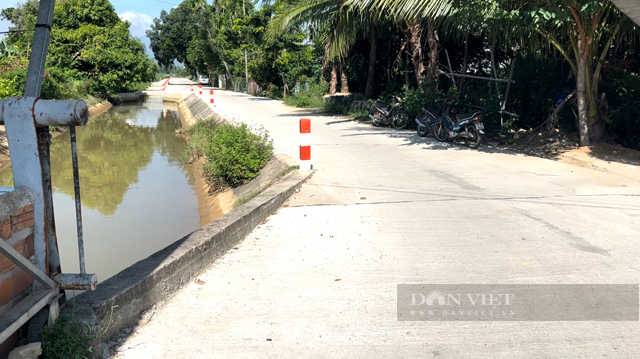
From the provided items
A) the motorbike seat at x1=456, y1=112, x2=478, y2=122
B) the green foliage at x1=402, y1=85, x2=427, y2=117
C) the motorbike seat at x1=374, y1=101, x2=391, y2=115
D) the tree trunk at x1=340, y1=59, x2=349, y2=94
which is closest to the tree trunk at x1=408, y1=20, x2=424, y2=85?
the green foliage at x1=402, y1=85, x2=427, y2=117

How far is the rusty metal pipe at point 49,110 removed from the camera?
3379 mm

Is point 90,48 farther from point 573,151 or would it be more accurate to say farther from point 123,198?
point 573,151

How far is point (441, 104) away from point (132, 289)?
13.2 metres

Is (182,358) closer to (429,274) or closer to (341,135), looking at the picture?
(429,274)

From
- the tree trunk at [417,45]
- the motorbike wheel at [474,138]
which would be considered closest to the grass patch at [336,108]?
the tree trunk at [417,45]

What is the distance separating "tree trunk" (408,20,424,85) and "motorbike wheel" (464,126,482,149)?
479 cm

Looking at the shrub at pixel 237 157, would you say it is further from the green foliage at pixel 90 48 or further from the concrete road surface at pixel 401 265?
the green foliage at pixel 90 48

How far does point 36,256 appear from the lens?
11.5 feet

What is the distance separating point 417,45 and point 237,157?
840cm

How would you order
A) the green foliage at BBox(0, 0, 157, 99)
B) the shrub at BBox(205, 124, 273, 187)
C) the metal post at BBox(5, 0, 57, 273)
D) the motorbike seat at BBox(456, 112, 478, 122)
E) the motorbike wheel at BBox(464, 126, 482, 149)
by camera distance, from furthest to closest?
1. the green foliage at BBox(0, 0, 157, 99)
2. the motorbike seat at BBox(456, 112, 478, 122)
3. the motorbike wheel at BBox(464, 126, 482, 149)
4. the shrub at BBox(205, 124, 273, 187)
5. the metal post at BBox(5, 0, 57, 273)

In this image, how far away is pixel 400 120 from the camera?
17.9m

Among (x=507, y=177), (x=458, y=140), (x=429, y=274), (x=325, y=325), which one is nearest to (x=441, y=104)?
(x=458, y=140)

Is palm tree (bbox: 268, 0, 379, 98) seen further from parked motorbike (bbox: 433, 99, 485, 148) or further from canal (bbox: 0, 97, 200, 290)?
canal (bbox: 0, 97, 200, 290)

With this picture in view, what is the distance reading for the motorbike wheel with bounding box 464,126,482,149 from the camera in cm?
1284
